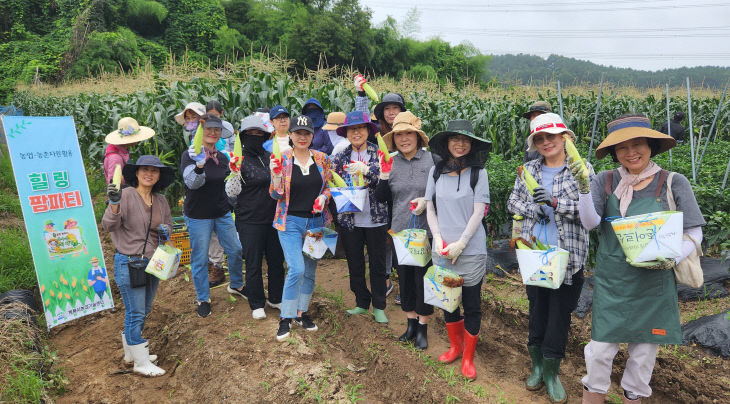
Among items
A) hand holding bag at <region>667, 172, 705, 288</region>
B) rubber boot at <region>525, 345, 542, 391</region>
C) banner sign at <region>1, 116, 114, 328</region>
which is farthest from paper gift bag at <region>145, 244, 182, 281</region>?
hand holding bag at <region>667, 172, 705, 288</region>

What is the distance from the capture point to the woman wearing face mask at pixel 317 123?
16.9 feet

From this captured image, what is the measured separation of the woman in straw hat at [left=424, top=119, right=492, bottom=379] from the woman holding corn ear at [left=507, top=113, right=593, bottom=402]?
0.33 m

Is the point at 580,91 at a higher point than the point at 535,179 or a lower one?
higher

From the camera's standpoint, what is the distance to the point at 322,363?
3.59 meters

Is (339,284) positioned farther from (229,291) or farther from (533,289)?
(533,289)

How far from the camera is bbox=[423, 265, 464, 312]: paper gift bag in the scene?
129 inches

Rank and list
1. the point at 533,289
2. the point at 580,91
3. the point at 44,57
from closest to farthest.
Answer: the point at 533,289
the point at 580,91
the point at 44,57

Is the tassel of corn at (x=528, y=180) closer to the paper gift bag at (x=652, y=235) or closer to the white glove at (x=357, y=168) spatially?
the paper gift bag at (x=652, y=235)

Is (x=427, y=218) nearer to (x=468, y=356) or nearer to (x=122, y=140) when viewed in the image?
(x=468, y=356)

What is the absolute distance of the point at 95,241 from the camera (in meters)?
4.82

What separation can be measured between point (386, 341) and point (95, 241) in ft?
11.5

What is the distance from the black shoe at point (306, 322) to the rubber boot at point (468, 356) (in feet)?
5.04

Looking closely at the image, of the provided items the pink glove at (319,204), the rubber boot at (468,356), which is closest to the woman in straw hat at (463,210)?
the rubber boot at (468,356)

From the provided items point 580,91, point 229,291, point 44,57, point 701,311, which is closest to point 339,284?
point 229,291
